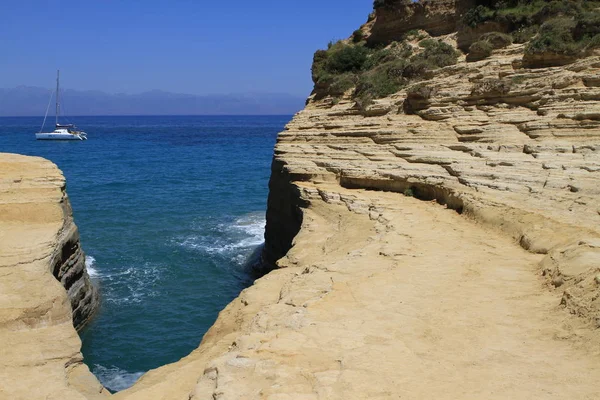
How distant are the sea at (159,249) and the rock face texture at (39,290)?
1.38 meters

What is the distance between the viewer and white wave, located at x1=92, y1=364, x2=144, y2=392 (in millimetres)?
12617

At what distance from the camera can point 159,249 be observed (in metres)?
22.1

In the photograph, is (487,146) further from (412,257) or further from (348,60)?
(348,60)

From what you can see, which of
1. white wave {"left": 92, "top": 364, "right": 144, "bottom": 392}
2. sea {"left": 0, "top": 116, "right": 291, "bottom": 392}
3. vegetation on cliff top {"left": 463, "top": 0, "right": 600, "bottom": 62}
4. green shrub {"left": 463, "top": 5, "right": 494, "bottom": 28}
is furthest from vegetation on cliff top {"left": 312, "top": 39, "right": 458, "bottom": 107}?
white wave {"left": 92, "top": 364, "right": 144, "bottom": 392}

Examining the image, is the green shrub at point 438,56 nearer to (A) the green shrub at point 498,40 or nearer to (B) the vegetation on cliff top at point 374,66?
(B) the vegetation on cliff top at point 374,66

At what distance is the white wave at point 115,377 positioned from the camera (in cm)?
1262

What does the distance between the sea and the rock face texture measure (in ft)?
4.53

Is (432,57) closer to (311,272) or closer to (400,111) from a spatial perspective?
(400,111)

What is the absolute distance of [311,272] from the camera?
31.7 ft

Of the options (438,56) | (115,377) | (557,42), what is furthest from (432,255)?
(438,56)

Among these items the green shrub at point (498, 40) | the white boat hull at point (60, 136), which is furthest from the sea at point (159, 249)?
the white boat hull at point (60, 136)

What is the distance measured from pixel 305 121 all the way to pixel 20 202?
10.1 m

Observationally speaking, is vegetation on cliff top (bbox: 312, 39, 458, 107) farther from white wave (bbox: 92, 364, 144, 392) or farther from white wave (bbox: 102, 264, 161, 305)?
white wave (bbox: 92, 364, 144, 392)

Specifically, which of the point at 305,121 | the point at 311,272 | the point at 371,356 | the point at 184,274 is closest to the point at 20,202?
the point at 184,274
